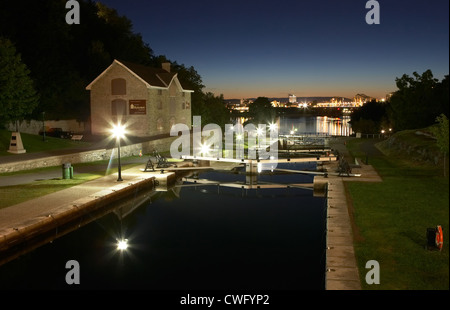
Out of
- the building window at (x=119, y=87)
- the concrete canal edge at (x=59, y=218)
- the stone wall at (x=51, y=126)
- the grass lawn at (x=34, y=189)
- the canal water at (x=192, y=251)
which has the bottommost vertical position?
the canal water at (x=192, y=251)

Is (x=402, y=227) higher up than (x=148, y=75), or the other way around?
(x=148, y=75)

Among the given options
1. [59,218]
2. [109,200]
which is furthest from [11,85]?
[59,218]

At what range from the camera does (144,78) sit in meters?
49.6

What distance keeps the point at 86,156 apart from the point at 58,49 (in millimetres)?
30464

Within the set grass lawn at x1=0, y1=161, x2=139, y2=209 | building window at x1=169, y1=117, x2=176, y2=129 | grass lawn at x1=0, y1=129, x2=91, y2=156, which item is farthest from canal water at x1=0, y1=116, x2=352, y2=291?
building window at x1=169, y1=117, x2=176, y2=129

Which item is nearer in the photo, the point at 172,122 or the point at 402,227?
A: the point at 402,227

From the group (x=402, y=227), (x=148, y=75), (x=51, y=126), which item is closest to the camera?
(x=402, y=227)

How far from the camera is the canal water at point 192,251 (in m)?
13.2

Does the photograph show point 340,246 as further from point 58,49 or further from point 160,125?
point 58,49

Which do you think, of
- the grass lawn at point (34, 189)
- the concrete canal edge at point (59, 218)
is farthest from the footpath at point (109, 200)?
the grass lawn at point (34, 189)

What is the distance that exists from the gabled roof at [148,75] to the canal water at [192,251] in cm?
2809

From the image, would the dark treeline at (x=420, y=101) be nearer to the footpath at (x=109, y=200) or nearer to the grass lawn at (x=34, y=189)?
the footpath at (x=109, y=200)

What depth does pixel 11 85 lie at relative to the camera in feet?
117

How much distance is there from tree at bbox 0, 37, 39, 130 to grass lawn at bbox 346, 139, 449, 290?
2880 cm
